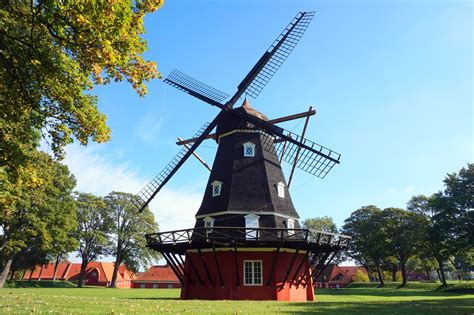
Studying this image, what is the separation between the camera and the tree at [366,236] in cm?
4769

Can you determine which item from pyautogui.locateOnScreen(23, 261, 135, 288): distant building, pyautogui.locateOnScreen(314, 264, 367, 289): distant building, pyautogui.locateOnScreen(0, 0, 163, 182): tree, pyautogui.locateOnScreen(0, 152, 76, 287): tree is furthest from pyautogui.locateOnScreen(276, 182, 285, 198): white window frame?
pyautogui.locateOnScreen(23, 261, 135, 288): distant building

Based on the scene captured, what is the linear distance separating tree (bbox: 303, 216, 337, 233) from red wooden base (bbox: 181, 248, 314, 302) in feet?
149

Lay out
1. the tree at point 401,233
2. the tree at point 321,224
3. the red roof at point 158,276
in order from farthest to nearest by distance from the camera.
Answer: the red roof at point 158,276
the tree at point 321,224
the tree at point 401,233

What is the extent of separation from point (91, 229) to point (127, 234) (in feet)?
→ 15.5

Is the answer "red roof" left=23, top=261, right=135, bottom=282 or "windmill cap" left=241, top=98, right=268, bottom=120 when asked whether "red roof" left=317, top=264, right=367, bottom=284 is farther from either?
"windmill cap" left=241, top=98, right=268, bottom=120

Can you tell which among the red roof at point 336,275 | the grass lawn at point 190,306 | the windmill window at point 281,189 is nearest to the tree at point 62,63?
the grass lawn at point 190,306

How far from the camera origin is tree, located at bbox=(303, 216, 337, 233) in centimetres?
6284

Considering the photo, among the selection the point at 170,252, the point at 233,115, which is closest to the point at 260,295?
the point at 170,252

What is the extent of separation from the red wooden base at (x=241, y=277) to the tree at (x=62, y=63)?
11.1 m

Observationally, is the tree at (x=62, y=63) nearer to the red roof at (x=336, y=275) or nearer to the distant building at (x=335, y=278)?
the distant building at (x=335, y=278)

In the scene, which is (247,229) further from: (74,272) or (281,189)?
(74,272)

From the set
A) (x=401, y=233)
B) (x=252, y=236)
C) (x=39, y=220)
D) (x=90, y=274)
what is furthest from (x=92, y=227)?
(x=401, y=233)

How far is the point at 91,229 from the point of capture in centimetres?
4759

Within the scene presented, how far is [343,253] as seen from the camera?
57.8 meters
